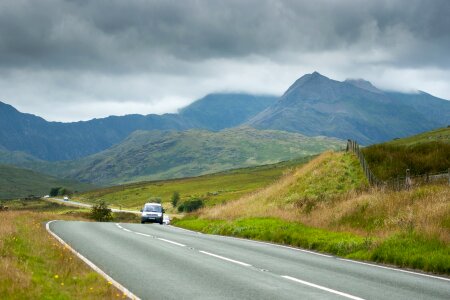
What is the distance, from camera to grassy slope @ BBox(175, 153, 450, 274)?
54.1 feet

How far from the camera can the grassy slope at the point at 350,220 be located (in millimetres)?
16500

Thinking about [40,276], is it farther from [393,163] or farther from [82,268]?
→ [393,163]

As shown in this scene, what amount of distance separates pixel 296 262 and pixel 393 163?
24396mm

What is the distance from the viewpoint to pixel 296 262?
1628 cm

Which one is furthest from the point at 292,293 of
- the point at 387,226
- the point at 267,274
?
the point at 387,226

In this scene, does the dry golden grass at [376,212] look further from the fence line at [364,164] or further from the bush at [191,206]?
the bush at [191,206]

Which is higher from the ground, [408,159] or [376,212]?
[408,159]

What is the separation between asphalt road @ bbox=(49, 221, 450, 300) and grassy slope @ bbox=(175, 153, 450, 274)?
121 cm

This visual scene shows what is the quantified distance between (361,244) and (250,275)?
263 inches

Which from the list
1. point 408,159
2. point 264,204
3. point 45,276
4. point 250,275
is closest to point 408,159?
point 408,159

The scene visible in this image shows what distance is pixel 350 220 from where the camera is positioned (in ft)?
79.6

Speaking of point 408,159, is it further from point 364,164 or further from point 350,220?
point 350,220

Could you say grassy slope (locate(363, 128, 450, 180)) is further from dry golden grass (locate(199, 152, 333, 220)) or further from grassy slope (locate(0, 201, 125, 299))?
grassy slope (locate(0, 201, 125, 299))

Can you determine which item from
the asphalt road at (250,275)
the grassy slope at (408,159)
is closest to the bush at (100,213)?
the grassy slope at (408,159)
